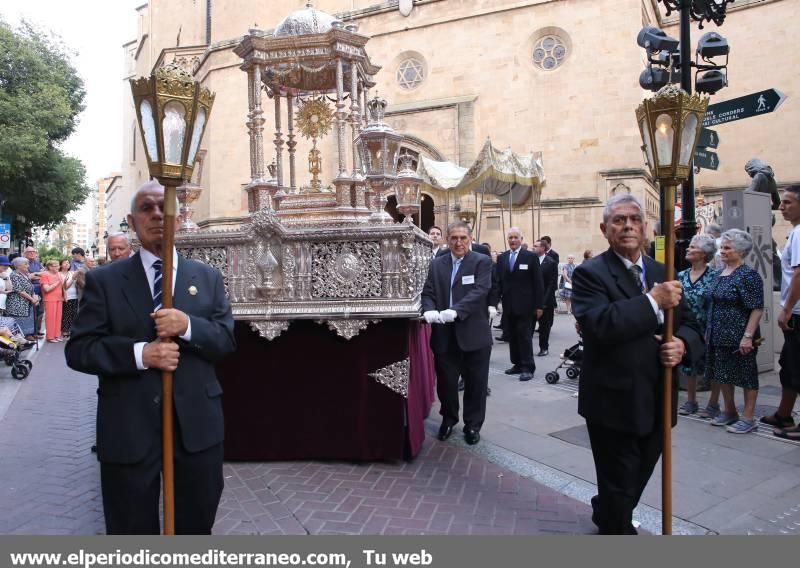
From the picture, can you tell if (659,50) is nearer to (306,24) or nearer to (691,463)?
(306,24)

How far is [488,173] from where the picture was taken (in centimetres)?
1300

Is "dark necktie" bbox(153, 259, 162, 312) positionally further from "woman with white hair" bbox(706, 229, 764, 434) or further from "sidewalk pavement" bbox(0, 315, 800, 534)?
"woman with white hair" bbox(706, 229, 764, 434)

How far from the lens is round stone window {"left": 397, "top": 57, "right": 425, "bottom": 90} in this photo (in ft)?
70.5

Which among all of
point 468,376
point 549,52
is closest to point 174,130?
point 468,376

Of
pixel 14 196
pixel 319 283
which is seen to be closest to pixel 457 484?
pixel 319 283

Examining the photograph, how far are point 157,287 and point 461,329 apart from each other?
3.27m

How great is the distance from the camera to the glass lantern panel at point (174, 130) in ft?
7.99

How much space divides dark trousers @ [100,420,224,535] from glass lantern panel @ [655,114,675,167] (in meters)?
2.68

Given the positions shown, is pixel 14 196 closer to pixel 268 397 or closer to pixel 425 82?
pixel 425 82

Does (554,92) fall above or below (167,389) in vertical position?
above

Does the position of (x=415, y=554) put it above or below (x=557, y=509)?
above

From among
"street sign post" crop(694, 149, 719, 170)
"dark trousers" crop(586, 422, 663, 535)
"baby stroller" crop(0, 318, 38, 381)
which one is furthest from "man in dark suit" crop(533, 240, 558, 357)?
"baby stroller" crop(0, 318, 38, 381)

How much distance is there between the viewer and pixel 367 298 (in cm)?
468

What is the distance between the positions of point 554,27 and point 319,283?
17.9m
